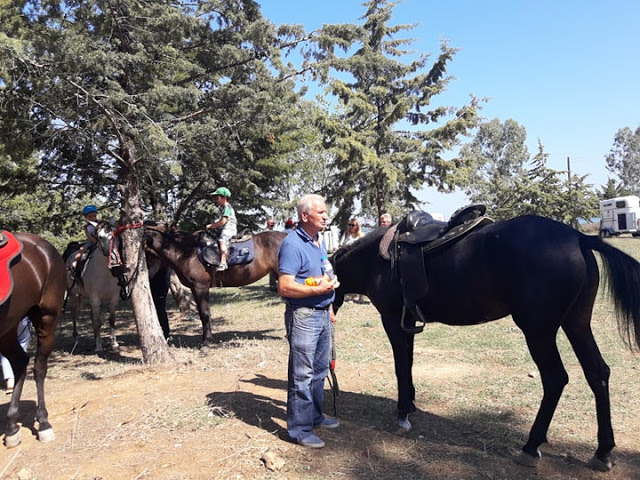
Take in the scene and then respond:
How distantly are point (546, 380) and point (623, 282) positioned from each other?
984mm

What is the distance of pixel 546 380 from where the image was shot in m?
3.71

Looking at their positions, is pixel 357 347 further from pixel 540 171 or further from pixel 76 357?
pixel 540 171

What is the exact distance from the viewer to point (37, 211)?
12258 mm

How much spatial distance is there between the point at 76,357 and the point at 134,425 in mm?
4793

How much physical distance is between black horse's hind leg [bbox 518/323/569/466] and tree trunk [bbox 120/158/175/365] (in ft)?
16.2

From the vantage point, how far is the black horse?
11.9 feet

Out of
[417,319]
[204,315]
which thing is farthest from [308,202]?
[204,315]

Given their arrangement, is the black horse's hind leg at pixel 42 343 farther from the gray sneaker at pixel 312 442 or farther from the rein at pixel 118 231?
the gray sneaker at pixel 312 442

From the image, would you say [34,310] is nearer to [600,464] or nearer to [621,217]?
[600,464]

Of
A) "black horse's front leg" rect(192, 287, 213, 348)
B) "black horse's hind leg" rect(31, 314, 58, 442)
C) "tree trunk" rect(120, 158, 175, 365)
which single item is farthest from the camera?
"black horse's front leg" rect(192, 287, 213, 348)

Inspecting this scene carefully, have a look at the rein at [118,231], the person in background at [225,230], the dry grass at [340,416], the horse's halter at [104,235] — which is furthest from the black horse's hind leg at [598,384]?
the horse's halter at [104,235]

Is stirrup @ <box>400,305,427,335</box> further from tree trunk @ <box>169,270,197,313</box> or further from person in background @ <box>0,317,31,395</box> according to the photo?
tree trunk @ <box>169,270,197,313</box>

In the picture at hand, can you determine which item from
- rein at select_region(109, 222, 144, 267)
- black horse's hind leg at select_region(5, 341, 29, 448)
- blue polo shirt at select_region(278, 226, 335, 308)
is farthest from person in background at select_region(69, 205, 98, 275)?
blue polo shirt at select_region(278, 226, 335, 308)

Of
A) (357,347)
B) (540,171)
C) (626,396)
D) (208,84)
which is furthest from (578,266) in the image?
(540,171)
